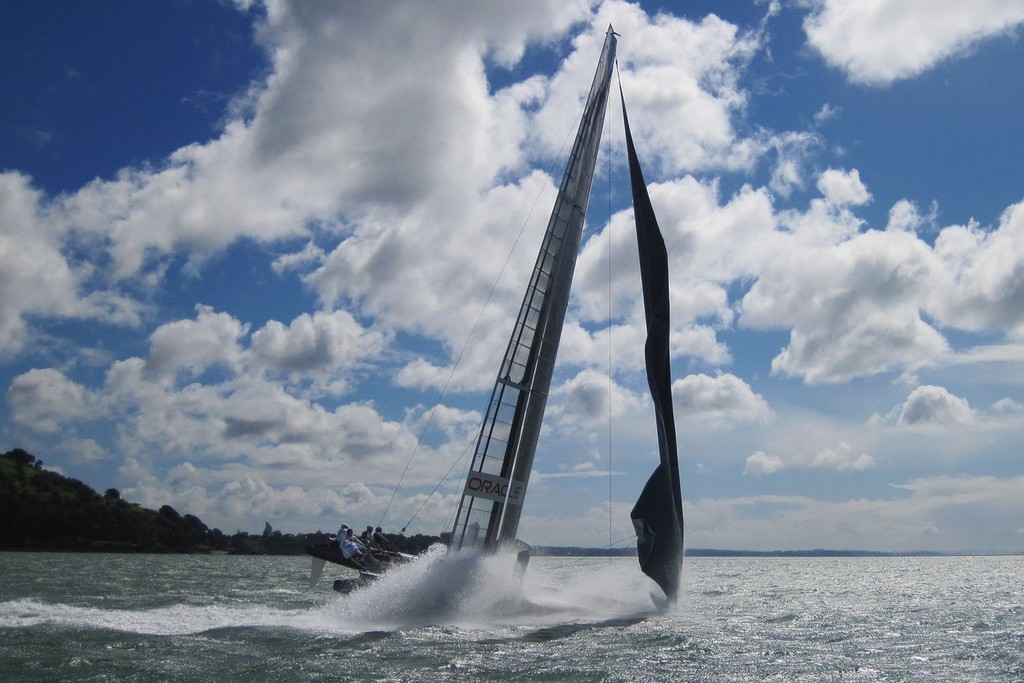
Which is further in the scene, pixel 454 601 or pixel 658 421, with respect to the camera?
pixel 658 421

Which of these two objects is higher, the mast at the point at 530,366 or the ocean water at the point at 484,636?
the mast at the point at 530,366

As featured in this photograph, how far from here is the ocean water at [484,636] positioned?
10656mm

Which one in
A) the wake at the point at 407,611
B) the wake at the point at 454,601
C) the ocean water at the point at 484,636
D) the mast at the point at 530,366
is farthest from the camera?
the mast at the point at 530,366

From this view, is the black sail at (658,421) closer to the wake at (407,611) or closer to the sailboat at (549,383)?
the sailboat at (549,383)

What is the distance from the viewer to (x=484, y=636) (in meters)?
13.5

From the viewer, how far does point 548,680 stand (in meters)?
10.1

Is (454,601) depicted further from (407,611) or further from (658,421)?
(658,421)

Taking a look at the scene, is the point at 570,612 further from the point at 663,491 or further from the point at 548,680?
the point at 548,680

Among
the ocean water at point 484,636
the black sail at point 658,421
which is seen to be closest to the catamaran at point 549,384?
the black sail at point 658,421

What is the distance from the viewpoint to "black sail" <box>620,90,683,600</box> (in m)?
16.9

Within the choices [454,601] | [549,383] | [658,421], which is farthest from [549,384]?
[454,601]

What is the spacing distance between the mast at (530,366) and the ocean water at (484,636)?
1073 millimetres

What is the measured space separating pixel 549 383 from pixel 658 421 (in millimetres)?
2307

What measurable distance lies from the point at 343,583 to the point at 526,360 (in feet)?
18.5
